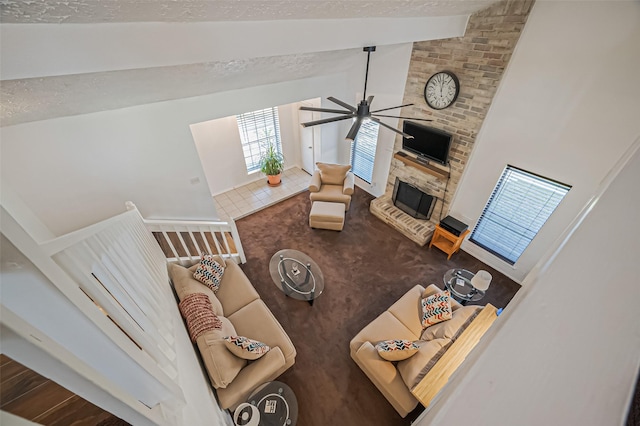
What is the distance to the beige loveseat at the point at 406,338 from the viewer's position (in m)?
2.18

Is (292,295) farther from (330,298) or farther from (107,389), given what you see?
(107,389)

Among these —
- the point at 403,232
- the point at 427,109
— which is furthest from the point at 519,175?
the point at 403,232

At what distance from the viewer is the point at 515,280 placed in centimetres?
360

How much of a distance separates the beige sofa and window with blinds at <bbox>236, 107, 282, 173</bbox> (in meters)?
3.26

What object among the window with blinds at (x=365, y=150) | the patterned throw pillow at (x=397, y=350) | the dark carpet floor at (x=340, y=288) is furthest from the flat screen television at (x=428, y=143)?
the patterned throw pillow at (x=397, y=350)

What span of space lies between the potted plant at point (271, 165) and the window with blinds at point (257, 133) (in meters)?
0.14

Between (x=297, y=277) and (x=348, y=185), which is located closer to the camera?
(x=297, y=277)

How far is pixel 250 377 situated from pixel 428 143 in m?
3.70

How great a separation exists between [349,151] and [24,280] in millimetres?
5267

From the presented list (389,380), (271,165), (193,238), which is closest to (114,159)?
(193,238)

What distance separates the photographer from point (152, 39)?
1357 millimetres

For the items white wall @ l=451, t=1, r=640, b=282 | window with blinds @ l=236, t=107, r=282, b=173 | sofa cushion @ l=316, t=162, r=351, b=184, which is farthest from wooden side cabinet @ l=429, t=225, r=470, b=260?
window with blinds @ l=236, t=107, r=282, b=173

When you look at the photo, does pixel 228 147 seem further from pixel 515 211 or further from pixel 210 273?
pixel 515 211

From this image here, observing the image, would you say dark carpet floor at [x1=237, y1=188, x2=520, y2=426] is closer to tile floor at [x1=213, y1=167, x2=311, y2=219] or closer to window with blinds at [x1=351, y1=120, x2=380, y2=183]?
tile floor at [x1=213, y1=167, x2=311, y2=219]
